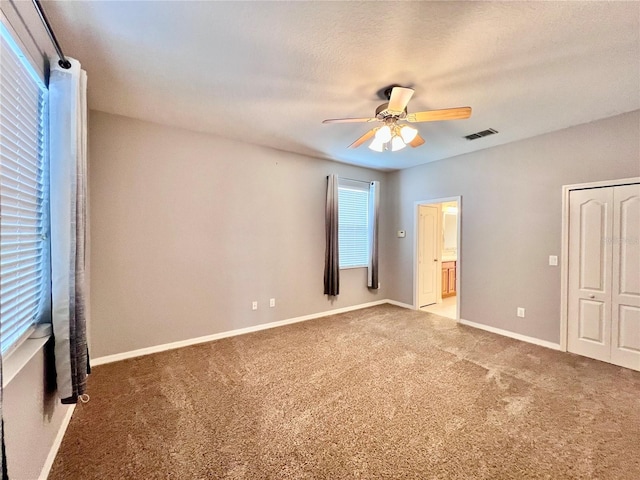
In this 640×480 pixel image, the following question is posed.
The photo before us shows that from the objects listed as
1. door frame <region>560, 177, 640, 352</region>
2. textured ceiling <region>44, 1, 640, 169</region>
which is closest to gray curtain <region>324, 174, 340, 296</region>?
textured ceiling <region>44, 1, 640, 169</region>

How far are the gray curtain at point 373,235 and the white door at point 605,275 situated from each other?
2711 mm

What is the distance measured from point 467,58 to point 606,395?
307 cm

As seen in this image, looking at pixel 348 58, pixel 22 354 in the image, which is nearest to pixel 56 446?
pixel 22 354

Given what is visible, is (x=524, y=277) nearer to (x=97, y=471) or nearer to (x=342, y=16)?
(x=342, y=16)

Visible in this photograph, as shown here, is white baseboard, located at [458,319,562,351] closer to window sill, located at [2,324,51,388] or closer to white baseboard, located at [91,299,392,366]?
white baseboard, located at [91,299,392,366]

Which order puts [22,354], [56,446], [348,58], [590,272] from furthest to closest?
1. [590,272]
2. [348,58]
3. [56,446]
4. [22,354]

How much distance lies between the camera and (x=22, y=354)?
133cm

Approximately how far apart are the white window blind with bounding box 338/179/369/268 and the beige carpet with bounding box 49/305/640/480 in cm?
196

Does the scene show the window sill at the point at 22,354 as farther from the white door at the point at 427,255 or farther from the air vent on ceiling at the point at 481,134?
the white door at the point at 427,255

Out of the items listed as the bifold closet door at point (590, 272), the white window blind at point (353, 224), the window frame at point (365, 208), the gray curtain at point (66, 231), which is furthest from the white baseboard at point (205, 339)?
the bifold closet door at point (590, 272)

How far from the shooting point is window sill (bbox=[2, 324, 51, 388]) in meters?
1.16

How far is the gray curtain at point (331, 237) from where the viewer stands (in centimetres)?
452

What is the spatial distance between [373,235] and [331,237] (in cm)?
101

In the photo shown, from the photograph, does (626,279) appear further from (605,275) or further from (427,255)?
(427,255)
